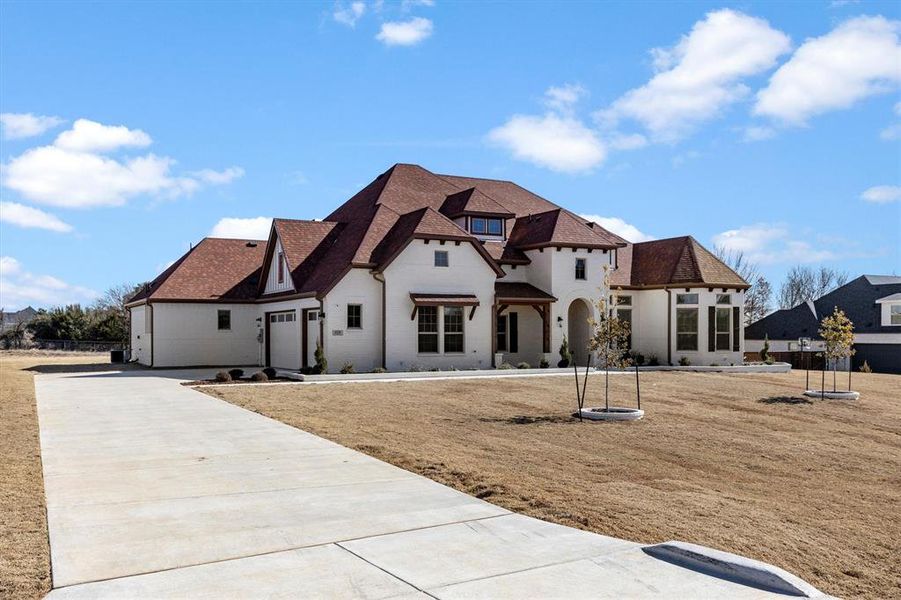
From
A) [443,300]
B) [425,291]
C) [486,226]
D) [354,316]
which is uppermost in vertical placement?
[486,226]

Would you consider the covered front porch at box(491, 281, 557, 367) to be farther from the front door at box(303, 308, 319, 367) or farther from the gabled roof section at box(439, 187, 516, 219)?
the front door at box(303, 308, 319, 367)

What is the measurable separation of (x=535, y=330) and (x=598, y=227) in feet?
26.5

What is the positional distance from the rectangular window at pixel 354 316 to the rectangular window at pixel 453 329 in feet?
11.5

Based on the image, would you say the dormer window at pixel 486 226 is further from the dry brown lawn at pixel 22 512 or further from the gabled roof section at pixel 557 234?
the dry brown lawn at pixel 22 512

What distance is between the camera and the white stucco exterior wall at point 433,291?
97.5 ft

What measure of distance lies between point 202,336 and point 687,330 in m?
22.1

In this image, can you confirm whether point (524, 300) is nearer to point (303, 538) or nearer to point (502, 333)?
point (502, 333)

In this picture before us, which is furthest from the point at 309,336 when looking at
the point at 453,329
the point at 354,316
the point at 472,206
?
the point at 472,206

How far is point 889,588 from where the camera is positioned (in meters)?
6.55

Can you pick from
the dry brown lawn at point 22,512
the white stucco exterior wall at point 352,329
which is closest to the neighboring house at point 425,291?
the white stucco exterior wall at point 352,329

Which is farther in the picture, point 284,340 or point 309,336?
point 284,340

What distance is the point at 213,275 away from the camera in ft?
120

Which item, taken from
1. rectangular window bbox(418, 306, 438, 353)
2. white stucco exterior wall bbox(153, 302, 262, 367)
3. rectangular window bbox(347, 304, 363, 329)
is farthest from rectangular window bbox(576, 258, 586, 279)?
white stucco exterior wall bbox(153, 302, 262, 367)

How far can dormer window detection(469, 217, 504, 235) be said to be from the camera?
1374 inches
